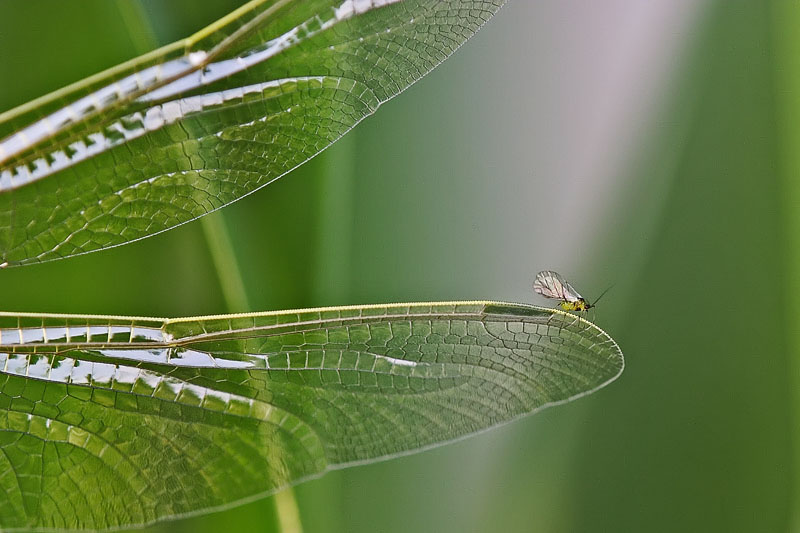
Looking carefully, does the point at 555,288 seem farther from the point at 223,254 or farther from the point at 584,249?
the point at 223,254

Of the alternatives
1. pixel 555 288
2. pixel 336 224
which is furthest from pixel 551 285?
pixel 336 224

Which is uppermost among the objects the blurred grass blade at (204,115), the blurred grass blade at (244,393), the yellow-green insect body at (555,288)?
the blurred grass blade at (204,115)

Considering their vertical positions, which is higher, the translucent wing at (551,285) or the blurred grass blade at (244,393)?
the translucent wing at (551,285)

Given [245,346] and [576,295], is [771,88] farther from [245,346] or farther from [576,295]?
[245,346]

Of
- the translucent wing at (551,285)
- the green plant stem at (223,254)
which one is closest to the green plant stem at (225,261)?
the green plant stem at (223,254)

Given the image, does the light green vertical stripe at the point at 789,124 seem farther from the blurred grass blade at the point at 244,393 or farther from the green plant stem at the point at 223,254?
the green plant stem at the point at 223,254
